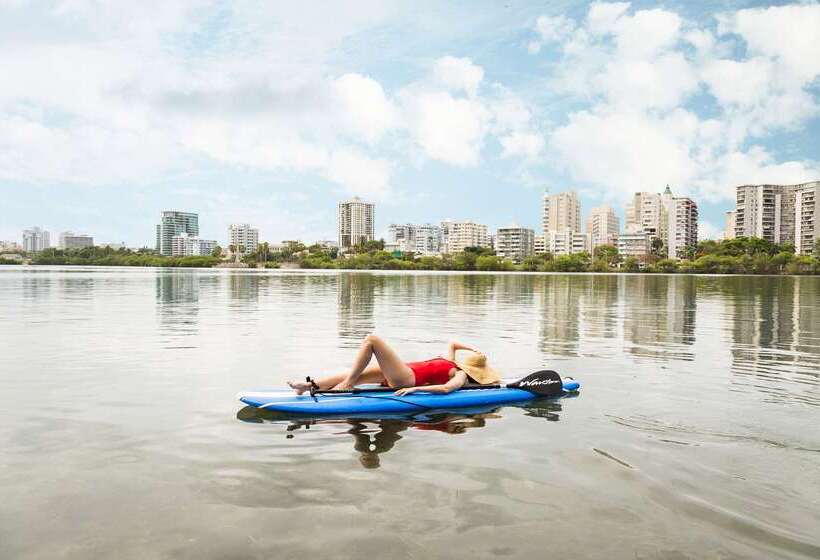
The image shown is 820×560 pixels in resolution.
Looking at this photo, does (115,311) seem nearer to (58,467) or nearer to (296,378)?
(296,378)

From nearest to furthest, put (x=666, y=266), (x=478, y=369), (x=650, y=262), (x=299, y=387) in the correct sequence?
1. (x=299, y=387)
2. (x=478, y=369)
3. (x=666, y=266)
4. (x=650, y=262)

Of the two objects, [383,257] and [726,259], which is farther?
[383,257]

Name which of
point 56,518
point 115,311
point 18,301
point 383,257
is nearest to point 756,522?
point 56,518

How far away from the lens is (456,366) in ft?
37.6

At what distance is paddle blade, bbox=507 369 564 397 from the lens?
463 inches

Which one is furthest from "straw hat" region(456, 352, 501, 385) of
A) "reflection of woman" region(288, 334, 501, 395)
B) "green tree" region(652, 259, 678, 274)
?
"green tree" region(652, 259, 678, 274)

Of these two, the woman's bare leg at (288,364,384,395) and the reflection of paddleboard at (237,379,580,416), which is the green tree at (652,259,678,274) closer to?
the reflection of paddleboard at (237,379,580,416)

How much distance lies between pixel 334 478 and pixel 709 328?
21.9m

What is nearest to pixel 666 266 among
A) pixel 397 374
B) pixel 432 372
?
pixel 432 372

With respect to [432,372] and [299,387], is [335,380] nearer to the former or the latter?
[299,387]

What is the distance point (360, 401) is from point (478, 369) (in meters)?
2.61

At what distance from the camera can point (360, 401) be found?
33.5ft

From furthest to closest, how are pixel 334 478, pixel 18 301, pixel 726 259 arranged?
pixel 726 259 < pixel 18 301 < pixel 334 478

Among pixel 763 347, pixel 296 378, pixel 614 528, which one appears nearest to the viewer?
pixel 614 528
